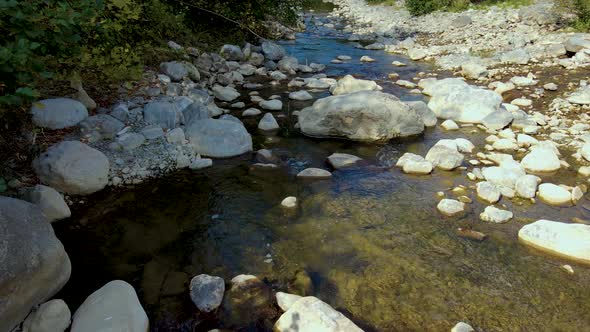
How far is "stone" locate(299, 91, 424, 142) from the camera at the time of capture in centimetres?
759

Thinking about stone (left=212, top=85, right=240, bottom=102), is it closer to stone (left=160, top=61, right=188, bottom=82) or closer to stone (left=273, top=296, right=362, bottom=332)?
stone (left=160, top=61, right=188, bottom=82)

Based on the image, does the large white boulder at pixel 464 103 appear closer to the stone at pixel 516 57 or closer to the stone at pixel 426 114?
the stone at pixel 426 114

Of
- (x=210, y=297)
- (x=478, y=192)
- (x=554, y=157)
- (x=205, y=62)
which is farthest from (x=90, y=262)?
(x=205, y=62)

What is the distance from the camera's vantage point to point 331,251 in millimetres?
4703

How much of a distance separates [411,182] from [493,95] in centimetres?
379

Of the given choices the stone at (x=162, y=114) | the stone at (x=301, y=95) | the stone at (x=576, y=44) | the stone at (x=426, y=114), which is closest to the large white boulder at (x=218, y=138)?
the stone at (x=162, y=114)

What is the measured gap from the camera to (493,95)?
8.72m

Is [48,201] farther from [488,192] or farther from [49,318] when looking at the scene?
[488,192]

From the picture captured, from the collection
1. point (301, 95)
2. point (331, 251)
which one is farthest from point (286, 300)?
point (301, 95)

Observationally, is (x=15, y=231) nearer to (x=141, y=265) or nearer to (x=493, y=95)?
(x=141, y=265)

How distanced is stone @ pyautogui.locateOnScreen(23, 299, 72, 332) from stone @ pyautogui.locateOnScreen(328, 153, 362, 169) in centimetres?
410

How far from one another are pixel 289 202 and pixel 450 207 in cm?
200

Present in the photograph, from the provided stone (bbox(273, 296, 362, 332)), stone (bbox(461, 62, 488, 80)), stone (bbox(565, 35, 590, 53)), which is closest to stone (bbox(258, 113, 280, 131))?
stone (bbox(273, 296, 362, 332))

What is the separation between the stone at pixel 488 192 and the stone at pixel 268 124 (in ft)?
12.3
